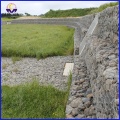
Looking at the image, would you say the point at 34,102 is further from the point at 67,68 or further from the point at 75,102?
the point at 67,68

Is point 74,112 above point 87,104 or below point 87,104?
below

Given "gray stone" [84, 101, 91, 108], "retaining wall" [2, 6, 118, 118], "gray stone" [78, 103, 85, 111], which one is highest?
"retaining wall" [2, 6, 118, 118]

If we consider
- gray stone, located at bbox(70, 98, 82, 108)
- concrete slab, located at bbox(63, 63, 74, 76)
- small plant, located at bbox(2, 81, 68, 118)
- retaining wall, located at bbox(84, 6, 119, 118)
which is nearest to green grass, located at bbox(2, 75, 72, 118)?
small plant, located at bbox(2, 81, 68, 118)

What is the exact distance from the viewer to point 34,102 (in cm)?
758

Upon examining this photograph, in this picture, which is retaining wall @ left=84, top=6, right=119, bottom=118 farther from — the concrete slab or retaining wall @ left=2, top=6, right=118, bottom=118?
the concrete slab

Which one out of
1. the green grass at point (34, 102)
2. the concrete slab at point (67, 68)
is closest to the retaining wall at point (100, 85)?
the green grass at point (34, 102)

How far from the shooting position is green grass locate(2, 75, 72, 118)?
272 inches

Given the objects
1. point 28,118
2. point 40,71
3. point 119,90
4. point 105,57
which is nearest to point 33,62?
point 40,71

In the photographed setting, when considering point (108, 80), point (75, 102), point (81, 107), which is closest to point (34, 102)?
point (75, 102)

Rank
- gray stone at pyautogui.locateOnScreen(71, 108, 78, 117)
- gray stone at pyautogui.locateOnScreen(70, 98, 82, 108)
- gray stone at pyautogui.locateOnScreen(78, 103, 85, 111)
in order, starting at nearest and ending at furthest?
gray stone at pyautogui.locateOnScreen(71, 108, 78, 117) → gray stone at pyautogui.locateOnScreen(78, 103, 85, 111) → gray stone at pyautogui.locateOnScreen(70, 98, 82, 108)

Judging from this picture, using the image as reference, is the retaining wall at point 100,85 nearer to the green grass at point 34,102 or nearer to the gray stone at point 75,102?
the gray stone at point 75,102

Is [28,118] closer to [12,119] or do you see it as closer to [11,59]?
[12,119]

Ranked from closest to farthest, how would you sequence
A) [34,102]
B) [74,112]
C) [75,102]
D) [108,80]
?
[108,80], [74,112], [75,102], [34,102]

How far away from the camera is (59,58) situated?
15148mm
